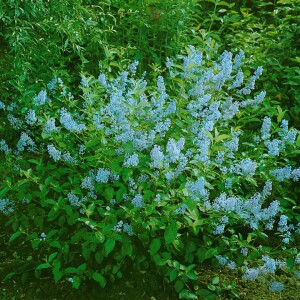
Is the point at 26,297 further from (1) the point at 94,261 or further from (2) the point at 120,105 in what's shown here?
(2) the point at 120,105

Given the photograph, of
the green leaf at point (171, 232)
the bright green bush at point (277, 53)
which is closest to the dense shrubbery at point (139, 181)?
the green leaf at point (171, 232)

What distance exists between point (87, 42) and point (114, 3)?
1.63ft

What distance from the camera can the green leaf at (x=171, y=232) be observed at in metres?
2.71

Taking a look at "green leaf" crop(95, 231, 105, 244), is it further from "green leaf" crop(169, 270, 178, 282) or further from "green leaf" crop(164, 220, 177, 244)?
"green leaf" crop(169, 270, 178, 282)

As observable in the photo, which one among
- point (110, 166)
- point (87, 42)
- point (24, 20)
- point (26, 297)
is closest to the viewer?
point (110, 166)

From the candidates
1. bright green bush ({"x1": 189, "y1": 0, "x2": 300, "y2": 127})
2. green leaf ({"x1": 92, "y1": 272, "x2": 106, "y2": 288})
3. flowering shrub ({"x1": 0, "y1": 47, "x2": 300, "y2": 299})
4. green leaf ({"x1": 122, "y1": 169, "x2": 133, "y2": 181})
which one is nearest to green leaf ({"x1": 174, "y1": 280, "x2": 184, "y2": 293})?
flowering shrub ({"x1": 0, "y1": 47, "x2": 300, "y2": 299})

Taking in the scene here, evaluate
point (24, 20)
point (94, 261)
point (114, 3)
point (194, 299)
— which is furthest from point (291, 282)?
point (114, 3)

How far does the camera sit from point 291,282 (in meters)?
3.27

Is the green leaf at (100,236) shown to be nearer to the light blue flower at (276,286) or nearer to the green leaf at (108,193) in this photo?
the green leaf at (108,193)

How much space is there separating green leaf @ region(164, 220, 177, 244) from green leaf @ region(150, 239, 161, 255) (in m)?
0.10

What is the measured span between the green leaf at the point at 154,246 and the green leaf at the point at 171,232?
105 millimetres

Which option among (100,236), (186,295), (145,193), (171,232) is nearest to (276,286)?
(186,295)

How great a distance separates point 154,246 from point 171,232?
0.15 metres

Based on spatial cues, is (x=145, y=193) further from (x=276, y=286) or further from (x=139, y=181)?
(x=276, y=286)
